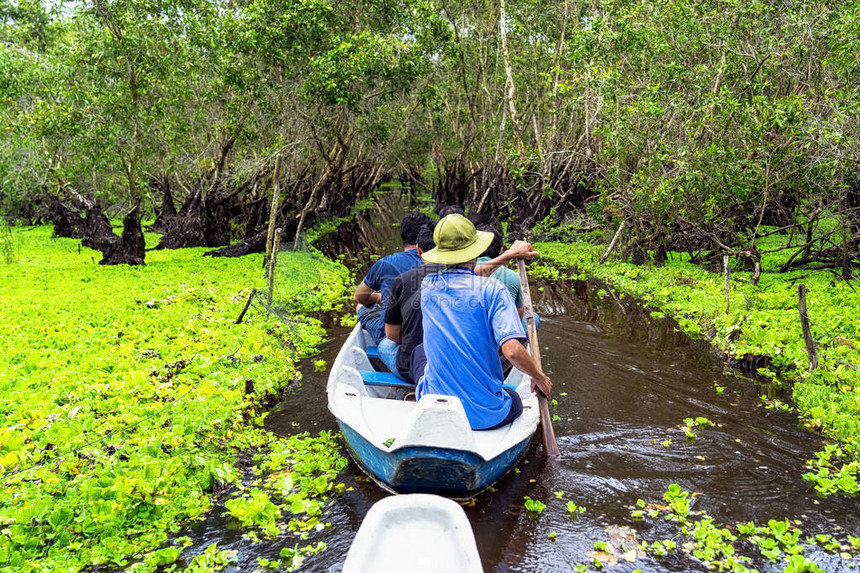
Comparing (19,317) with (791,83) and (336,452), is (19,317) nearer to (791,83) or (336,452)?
(336,452)

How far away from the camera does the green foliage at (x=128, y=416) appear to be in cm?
388

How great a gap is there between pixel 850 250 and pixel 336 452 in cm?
1039

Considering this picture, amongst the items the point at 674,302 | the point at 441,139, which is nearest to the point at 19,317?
the point at 674,302

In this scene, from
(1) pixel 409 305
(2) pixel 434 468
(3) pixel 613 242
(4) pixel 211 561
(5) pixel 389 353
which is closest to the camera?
(4) pixel 211 561

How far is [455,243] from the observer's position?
4.25 m

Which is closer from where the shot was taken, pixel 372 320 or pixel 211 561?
pixel 211 561

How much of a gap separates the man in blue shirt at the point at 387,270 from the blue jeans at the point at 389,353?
0.38 metres

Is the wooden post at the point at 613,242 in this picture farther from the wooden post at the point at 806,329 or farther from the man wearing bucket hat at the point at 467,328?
the man wearing bucket hat at the point at 467,328

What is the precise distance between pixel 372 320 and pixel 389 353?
0.91 meters

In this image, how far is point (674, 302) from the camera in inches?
414

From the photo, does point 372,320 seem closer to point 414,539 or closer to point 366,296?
point 366,296

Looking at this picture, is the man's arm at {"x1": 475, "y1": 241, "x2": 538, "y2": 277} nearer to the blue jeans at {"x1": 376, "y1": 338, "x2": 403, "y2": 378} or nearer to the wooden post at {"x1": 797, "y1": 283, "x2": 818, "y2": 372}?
the blue jeans at {"x1": 376, "y1": 338, "x2": 403, "y2": 378}

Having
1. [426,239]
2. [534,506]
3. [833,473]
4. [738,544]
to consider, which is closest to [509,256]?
[426,239]

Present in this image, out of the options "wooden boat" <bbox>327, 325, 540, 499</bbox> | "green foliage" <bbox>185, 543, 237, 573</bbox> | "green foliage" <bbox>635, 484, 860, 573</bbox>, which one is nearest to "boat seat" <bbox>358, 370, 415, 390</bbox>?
"wooden boat" <bbox>327, 325, 540, 499</bbox>
